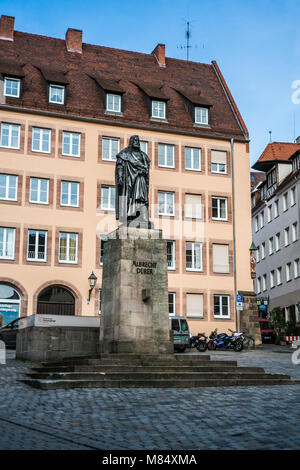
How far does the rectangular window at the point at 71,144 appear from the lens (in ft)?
124

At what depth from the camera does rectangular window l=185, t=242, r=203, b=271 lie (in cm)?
3894

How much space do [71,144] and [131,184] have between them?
21285 millimetres

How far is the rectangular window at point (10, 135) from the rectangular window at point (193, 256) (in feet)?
37.0

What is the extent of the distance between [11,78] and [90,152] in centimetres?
602

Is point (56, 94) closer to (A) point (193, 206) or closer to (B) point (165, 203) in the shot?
(B) point (165, 203)

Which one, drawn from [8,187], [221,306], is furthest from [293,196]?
[8,187]

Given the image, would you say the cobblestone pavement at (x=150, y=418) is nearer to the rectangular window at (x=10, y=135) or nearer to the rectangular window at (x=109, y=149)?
the rectangular window at (x=10, y=135)

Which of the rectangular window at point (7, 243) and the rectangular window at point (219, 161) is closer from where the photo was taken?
the rectangular window at point (7, 243)

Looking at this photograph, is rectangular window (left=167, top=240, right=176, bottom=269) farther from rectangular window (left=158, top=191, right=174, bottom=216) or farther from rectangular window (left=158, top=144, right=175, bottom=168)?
rectangular window (left=158, top=144, right=175, bottom=168)

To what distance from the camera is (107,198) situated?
38.2m

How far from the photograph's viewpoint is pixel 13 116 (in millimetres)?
36906

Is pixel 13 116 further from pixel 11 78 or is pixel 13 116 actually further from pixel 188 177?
pixel 188 177

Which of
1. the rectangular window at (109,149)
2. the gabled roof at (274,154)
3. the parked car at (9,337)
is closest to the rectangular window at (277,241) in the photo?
the gabled roof at (274,154)
